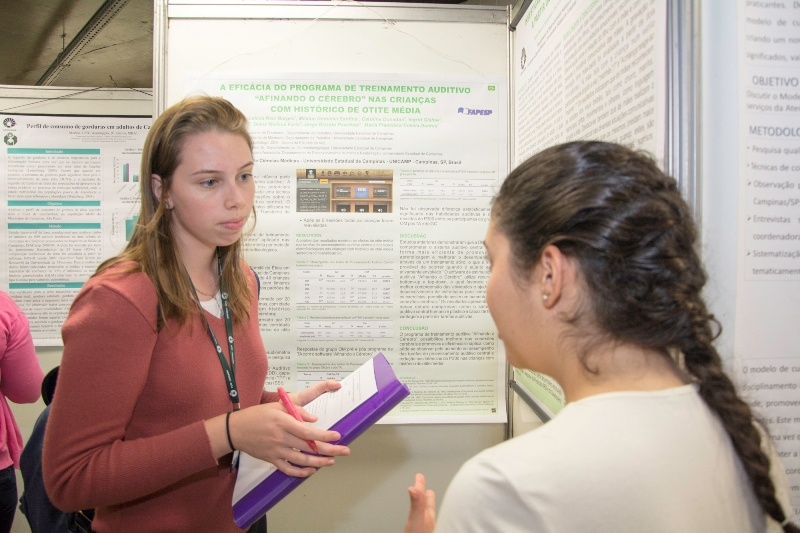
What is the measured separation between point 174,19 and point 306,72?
47 cm

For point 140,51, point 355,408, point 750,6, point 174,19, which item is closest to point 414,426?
point 355,408

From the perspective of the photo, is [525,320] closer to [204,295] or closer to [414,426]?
[204,295]

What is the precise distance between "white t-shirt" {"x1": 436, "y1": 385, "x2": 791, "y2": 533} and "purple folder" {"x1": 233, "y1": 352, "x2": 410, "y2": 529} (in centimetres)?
39

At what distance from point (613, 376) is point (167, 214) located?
93 centimetres

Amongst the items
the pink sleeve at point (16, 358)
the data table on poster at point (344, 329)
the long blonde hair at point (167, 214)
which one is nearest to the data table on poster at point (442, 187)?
the data table on poster at point (344, 329)

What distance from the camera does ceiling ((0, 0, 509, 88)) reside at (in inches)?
118

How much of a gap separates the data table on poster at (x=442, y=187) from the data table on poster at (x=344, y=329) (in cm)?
46

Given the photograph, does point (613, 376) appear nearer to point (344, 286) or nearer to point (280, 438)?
point (280, 438)

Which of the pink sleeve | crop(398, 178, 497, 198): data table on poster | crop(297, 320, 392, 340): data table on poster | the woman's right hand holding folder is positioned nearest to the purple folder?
the woman's right hand holding folder

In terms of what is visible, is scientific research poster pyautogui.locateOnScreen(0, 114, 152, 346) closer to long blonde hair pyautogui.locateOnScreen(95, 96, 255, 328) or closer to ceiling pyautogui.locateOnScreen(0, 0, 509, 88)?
ceiling pyautogui.locateOnScreen(0, 0, 509, 88)

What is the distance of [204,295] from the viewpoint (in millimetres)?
1083

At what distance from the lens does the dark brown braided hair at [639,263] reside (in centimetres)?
56

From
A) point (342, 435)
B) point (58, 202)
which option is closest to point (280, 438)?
point (342, 435)

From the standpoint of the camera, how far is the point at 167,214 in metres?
1.06
